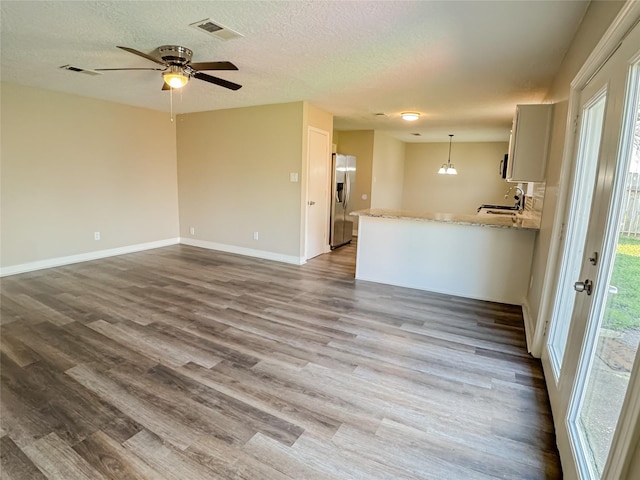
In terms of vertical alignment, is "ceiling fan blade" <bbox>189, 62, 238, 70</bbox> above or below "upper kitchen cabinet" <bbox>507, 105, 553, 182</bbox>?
above

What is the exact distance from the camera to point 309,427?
189 centimetres

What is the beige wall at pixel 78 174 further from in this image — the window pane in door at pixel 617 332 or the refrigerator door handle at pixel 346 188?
the window pane in door at pixel 617 332

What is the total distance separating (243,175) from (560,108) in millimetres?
4387

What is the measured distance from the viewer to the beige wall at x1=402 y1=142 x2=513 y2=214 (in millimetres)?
9188

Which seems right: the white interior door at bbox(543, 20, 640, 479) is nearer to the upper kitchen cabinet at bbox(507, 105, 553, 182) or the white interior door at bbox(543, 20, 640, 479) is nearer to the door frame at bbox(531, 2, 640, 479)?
the door frame at bbox(531, 2, 640, 479)

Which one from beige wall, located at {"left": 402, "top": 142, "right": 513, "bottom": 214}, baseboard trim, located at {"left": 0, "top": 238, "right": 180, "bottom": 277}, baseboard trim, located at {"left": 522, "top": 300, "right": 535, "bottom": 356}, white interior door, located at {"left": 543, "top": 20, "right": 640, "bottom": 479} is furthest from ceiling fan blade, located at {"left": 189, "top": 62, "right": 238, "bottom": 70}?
beige wall, located at {"left": 402, "top": 142, "right": 513, "bottom": 214}

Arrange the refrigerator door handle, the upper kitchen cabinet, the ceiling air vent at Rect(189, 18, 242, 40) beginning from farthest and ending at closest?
1. the refrigerator door handle
2. the upper kitchen cabinet
3. the ceiling air vent at Rect(189, 18, 242, 40)

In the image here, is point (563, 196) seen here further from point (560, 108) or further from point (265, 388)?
point (265, 388)

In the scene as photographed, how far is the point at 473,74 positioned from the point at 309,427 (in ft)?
11.7

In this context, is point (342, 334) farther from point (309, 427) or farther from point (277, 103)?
point (277, 103)

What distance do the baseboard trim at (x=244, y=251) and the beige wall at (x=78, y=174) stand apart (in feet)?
1.81

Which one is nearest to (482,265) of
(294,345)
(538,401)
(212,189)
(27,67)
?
(538,401)

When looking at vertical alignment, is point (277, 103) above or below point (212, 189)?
above

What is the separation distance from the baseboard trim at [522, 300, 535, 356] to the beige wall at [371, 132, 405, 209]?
4740 mm
